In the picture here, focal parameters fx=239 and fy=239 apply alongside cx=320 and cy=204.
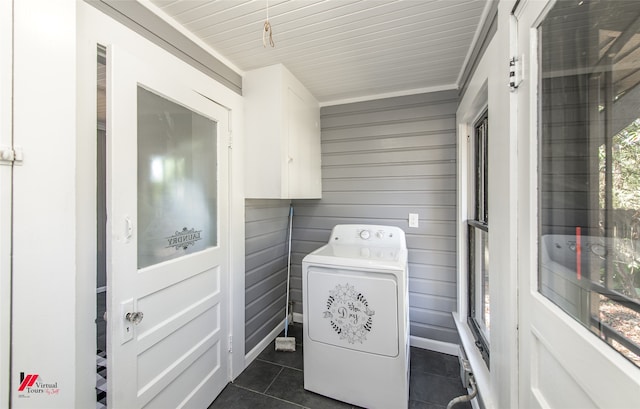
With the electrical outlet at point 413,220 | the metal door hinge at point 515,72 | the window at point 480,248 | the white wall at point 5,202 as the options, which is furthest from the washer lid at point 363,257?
the white wall at point 5,202

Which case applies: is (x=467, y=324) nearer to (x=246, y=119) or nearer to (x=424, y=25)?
(x=424, y=25)

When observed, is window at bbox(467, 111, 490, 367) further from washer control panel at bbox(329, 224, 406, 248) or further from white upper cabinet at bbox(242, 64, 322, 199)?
white upper cabinet at bbox(242, 64, 322, 199)

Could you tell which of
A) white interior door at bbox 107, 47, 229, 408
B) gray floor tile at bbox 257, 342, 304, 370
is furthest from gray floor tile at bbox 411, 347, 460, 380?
white interior door at bbox 107, 47, 229, 408

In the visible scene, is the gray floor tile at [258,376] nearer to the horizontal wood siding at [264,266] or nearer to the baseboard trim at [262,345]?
the baseboard trim at [262,345]

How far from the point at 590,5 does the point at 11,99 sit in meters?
1.75

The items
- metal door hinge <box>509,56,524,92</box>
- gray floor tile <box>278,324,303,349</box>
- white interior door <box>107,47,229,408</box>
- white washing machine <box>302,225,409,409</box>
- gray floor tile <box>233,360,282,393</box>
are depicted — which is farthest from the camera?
gray floor tile <box>278,324,303,349</box>

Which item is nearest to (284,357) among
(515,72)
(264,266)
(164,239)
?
(264,266)

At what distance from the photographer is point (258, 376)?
1933 mm

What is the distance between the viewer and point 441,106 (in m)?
2.25

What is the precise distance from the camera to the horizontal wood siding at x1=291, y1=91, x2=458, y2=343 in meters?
2.24

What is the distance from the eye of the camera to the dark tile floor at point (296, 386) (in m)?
1.68

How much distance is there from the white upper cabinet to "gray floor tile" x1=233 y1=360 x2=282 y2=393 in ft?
4.75

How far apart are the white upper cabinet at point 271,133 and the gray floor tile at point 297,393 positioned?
4.77ft

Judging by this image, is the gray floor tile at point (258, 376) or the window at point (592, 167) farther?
the gray floor tile at point (258, 376)
